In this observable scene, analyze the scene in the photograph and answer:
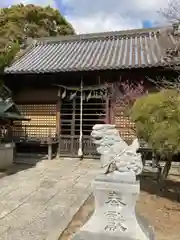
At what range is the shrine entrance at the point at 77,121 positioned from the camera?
12211 millimetres

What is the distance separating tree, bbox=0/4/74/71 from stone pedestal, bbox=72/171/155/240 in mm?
24215

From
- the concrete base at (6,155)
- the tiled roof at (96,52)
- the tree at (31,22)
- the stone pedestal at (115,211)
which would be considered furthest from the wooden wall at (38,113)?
the tree at (31,22)

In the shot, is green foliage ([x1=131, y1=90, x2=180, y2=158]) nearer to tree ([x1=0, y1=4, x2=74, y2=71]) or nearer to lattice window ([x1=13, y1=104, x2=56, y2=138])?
lattice window ([x1=13, y1=104, x2=56, y2=138])

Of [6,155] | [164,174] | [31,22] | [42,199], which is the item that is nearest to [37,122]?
[6,155]

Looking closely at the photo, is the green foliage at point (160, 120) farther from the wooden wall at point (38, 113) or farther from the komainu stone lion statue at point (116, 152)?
the wooden wall at point (38, 113)

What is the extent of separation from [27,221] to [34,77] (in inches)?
345

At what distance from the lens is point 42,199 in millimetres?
6480

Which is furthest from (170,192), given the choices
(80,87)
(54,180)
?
(80,87)

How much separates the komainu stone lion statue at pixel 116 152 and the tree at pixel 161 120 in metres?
1.33

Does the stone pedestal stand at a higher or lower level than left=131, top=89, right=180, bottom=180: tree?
lower

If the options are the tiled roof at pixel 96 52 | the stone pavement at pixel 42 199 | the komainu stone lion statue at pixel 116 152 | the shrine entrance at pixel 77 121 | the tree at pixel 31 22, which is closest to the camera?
the komainu stone lion statue at pixel 116 152

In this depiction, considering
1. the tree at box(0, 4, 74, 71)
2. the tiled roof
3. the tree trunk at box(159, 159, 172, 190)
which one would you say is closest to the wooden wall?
the tiled roof

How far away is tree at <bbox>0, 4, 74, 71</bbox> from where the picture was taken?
27.1 meters

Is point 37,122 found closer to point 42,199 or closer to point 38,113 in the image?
point 38,113
